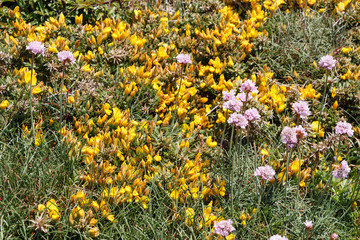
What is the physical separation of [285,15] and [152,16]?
1.47 meters

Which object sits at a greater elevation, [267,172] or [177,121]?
[267,172]

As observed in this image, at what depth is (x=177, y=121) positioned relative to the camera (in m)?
3.25

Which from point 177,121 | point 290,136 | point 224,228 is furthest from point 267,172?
point 177,121

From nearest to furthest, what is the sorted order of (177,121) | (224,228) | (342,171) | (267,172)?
(224,228)
(267,172)
(342,171)
(177,121)

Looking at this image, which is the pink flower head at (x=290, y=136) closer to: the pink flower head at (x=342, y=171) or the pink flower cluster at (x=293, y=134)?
the pink flower cluster at (x=293, y=134)

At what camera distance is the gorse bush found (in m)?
2.41

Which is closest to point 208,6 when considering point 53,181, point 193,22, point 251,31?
point 193,22

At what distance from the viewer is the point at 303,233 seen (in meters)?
2.44

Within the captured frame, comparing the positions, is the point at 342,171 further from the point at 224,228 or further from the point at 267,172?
the point at 224,228

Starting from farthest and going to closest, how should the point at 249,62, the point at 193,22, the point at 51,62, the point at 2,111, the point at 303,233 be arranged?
the point at 193,22 → the point at 249,62 → the point at 51,62 → the point at 2,111 → the point at 303,233

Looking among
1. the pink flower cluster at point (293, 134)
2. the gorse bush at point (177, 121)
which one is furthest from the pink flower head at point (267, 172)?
the pink flower cluster at point (293, 134)

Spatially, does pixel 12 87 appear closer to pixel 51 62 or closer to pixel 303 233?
pixel 51 62

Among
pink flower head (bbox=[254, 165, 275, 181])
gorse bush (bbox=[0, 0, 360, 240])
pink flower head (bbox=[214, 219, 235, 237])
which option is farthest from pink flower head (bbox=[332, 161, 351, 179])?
pink flower head (bbox=[214, 219, 235, 237])

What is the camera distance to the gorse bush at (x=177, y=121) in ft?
7.89
